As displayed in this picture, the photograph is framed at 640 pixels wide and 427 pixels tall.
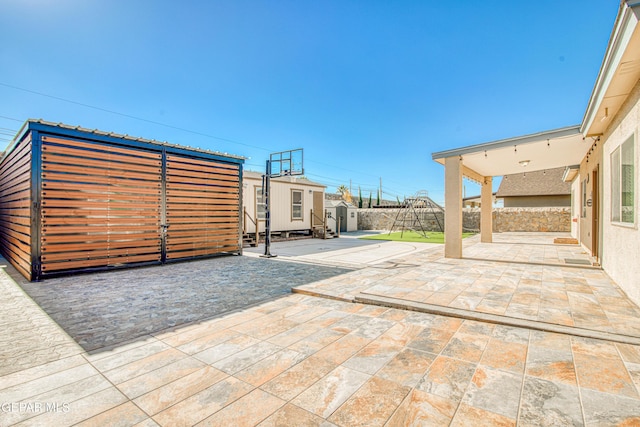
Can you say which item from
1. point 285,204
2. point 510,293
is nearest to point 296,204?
point 285,204

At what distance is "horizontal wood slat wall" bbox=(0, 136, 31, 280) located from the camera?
→ 5488 millimetres

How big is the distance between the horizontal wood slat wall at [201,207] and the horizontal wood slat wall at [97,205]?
1.18 feet

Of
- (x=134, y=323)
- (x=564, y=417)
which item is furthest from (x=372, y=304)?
(x=134, y=323)

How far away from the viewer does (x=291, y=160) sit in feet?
30.0

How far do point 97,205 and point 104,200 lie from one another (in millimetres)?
161

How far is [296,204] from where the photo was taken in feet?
46.7

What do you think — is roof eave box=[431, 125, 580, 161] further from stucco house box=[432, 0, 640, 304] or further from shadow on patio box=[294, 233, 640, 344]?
shadow on patio box=[294, 233, 640, 344]

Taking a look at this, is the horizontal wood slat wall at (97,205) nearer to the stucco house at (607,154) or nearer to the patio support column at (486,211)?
the stucco house at (607,154)

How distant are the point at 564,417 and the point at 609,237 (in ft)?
17.2

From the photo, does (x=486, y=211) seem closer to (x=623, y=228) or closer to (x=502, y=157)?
(x=502, y=157)

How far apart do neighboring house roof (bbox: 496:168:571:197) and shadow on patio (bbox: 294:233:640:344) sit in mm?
16204

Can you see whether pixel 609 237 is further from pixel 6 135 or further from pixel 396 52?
pixel 6 135

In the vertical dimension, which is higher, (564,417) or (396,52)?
(396,52)

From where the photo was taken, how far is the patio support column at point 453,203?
24.0 ft
